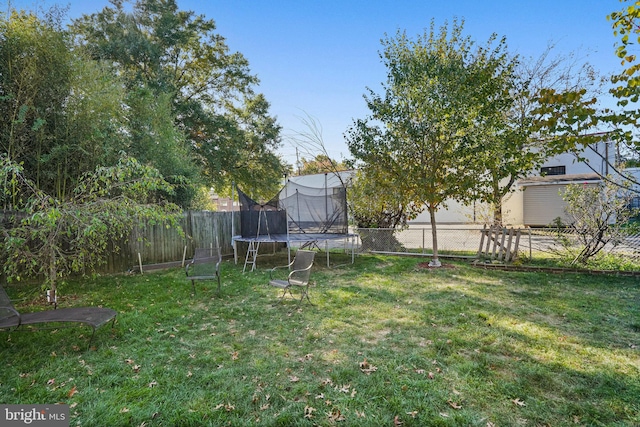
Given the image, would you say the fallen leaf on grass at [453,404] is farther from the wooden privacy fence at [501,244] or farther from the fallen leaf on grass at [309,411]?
the wooden privacy fence at [501,244]

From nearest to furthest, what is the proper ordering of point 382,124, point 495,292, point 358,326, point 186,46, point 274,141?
1. point 358,326
2. point 495,292
3. point 382,124
4. point 186,46
5. point 274,141

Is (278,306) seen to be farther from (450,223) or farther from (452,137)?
(450,223)

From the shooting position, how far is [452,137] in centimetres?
721

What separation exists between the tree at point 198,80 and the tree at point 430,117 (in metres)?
8.12

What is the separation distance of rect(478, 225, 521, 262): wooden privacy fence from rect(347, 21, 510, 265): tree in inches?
49.3

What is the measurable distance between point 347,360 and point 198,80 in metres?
16.5

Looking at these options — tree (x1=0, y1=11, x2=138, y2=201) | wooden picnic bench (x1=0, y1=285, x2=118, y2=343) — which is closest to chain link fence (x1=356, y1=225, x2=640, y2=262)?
tree (x1=0, y1=11, x2=138, y2=201)

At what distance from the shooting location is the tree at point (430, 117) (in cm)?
695

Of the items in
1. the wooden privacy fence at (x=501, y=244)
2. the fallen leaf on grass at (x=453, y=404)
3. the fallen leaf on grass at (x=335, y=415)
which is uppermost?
the wooden privacy fence at (x=501, y=244)

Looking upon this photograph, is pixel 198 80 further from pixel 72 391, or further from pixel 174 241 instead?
pixel 72 391

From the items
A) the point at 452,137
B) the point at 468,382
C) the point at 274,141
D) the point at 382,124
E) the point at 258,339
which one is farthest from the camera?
the point at 274,141

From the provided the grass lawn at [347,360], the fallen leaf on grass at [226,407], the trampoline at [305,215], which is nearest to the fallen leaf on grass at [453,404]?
the grass lawn at [347,360]

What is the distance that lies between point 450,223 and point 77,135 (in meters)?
18.5

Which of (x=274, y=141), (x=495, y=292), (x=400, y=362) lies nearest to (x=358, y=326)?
(x=400, y=362)
